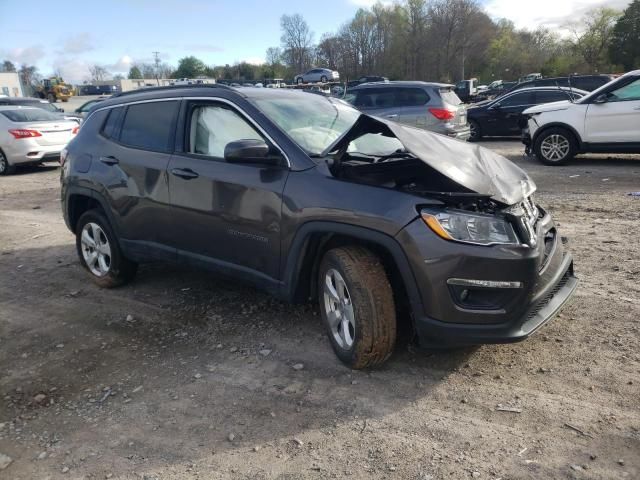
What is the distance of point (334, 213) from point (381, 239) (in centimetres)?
35

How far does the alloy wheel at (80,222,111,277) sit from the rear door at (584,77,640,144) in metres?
8.85

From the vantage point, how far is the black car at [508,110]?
14.7m

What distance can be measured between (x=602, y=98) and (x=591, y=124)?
0.50 m

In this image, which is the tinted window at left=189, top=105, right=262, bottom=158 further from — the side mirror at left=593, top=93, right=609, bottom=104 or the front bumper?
the side mirror at left=593, top=93, right=609, bottom=104

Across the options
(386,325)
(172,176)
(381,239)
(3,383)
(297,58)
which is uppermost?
(297,58)

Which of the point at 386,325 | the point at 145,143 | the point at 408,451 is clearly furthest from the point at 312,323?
the point at 145,143

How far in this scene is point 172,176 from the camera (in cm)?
421

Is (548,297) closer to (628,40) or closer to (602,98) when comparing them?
(602,98)

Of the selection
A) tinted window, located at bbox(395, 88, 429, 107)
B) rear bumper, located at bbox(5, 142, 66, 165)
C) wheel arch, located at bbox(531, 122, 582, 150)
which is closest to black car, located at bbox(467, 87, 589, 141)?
tinted window, located at bbox(395, 88, 429, 107)

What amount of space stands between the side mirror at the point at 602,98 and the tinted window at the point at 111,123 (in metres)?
8.68

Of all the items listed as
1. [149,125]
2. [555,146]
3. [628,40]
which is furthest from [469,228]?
[628,40]

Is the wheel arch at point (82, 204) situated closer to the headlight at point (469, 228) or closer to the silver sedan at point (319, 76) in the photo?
the headlight at point (469, 228)

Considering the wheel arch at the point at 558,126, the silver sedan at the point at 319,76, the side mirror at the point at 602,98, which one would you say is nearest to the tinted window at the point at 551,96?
the wheel arch at the point at 558,126

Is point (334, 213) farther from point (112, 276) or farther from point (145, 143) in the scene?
point (112, 276)
